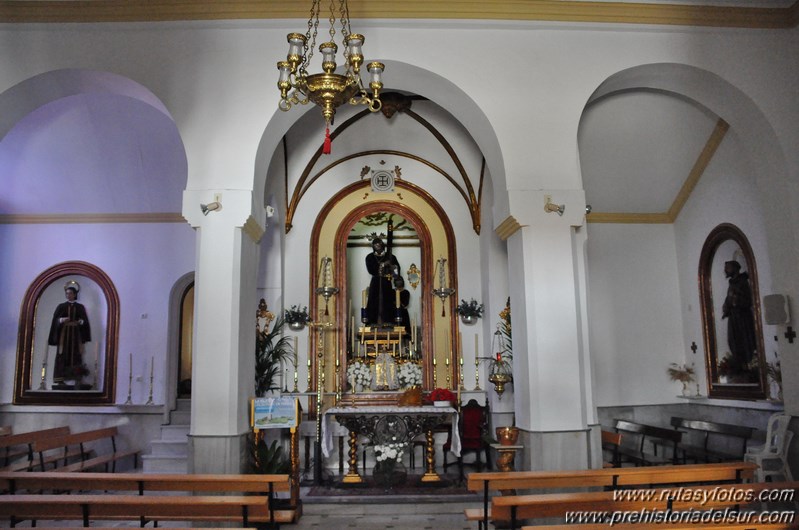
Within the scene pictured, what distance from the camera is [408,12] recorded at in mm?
7363

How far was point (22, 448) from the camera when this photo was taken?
406 inches

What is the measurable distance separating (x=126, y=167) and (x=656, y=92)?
27.5 ft

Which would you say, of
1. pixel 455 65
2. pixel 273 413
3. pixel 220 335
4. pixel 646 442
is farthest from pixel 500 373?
pixel 455 65

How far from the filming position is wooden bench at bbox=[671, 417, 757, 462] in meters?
8.62

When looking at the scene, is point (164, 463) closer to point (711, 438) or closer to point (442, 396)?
point (442, 396)

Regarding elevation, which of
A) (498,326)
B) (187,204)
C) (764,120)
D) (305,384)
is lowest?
(305,384)

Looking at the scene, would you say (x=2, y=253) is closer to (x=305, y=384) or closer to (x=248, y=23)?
(x=305, y=384)

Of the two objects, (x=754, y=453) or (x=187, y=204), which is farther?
(x=754, y=453)

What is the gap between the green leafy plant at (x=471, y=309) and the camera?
35.7ft

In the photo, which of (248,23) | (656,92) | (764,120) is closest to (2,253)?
(248,23)

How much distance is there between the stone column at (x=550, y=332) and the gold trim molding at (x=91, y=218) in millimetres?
6724

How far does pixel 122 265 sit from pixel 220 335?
5.41 meters

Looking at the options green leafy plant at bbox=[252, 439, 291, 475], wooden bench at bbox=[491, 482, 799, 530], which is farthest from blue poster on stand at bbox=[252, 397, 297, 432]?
wooden bench at bbox=[491, 482, 799, 530]

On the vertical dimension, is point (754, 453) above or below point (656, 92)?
below
